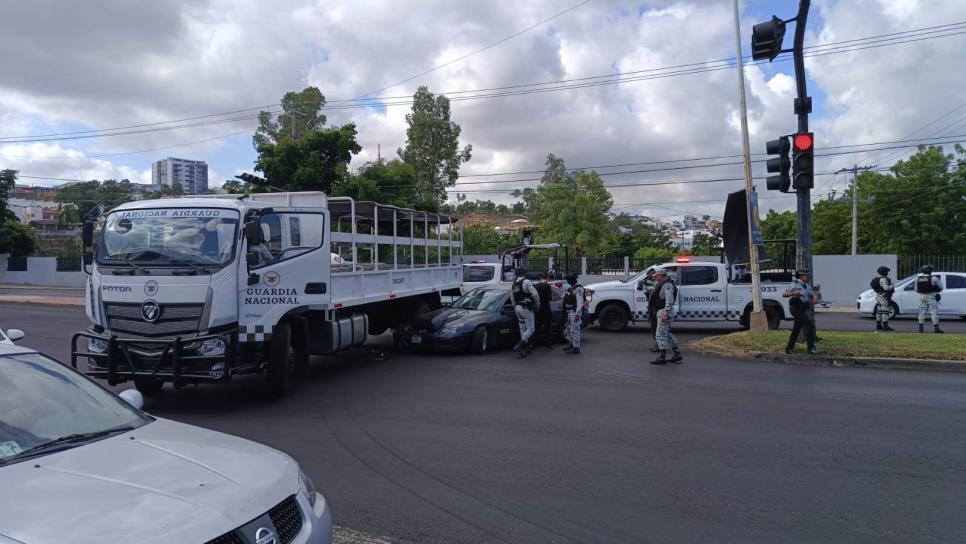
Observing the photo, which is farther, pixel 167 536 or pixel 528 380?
pixel 528 380

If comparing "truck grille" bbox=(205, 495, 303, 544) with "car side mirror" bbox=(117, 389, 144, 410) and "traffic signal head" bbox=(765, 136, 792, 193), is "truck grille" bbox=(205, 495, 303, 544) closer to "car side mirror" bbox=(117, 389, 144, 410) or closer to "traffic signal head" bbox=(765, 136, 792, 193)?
"car side mirror" bbox=(117, 389, 144, 410)

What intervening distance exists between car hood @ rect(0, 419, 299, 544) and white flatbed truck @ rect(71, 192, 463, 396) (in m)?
4.56

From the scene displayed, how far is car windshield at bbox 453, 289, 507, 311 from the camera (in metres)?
14.1

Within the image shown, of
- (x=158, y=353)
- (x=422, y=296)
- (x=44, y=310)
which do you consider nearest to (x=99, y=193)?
(x=44, y=310)

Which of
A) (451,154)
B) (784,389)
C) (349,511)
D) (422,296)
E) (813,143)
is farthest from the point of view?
(451,154)

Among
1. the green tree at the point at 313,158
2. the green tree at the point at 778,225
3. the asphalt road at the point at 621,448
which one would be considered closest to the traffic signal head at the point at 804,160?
the asphalt road at the point at 621,448

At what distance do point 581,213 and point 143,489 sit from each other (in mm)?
41783

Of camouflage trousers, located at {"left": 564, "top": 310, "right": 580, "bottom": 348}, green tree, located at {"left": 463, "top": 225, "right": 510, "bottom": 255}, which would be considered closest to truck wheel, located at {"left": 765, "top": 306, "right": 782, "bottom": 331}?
camouflage trousers, located at {"left": 564, "top": 310, "right": 580, "bottom": 348}

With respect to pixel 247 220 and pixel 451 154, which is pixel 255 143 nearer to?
pixel 451 154

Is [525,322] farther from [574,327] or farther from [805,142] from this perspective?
[805,142]

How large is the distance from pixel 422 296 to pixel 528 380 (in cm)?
503

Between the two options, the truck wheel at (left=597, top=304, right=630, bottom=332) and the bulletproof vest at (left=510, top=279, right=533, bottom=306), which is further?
the truck wheel at (left=597, top=304, right=630, bottom=332)

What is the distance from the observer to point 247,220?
339 inches

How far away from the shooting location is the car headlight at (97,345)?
827 cm
